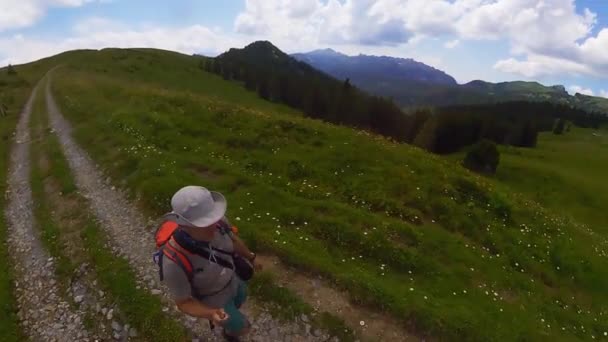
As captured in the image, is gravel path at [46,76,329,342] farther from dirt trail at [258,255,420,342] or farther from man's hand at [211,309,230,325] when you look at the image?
man's hand at [211,309,230,325]

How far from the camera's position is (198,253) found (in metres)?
6.17

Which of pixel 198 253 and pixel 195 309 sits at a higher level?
pixel 198 253

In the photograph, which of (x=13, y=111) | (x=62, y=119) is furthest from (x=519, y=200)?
(x=13, y=111)

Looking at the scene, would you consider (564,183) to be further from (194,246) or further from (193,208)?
(193,208)

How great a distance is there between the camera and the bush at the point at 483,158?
56.8m

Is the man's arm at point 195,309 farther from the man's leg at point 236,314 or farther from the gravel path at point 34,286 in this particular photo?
the gravel path at point 34,286

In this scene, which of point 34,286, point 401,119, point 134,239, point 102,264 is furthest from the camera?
point 401,119

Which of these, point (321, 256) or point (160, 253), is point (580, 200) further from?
point (160, 253)

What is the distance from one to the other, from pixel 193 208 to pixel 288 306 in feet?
21.6

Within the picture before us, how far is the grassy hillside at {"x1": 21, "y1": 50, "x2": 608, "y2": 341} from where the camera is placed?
12.7 metres

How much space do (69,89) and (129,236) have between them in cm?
4544

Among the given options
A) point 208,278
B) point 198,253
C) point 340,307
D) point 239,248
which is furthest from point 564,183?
point 198,253

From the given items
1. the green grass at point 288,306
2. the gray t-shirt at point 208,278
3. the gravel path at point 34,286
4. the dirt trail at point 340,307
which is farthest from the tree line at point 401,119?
the gray t-shirt at point 208,278

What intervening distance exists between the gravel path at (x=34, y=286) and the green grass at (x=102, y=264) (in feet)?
1.29
